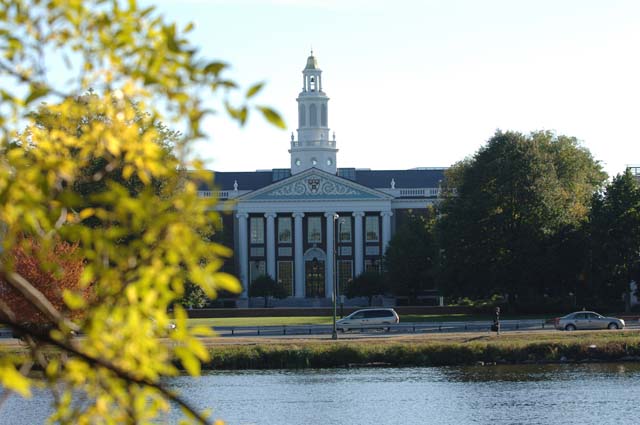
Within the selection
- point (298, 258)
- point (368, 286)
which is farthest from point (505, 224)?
point (298, 258)

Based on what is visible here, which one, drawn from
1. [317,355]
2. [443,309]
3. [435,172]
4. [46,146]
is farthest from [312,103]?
[46,146]

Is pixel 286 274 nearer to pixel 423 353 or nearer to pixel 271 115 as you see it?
pixel 423 353

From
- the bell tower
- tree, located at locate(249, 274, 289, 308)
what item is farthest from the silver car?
the bell tower

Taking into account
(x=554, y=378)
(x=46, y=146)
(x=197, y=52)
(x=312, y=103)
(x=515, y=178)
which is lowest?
(x=554, y=378)

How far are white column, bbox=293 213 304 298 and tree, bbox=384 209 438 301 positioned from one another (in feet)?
50.9

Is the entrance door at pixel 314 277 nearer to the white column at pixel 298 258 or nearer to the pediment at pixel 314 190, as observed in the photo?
the white column at pixel 298 258

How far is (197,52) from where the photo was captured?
5812 mm

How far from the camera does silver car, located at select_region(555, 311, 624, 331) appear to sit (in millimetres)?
56125

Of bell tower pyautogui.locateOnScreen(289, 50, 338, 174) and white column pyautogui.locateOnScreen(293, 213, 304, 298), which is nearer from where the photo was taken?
white column pyautogui.locateOnScreen(293, 213, 304, 298)

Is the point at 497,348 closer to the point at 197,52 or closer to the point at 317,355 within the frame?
the point at 317,355

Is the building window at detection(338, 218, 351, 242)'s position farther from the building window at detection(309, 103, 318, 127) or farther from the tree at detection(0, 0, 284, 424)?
the tree at detection(0, 0, 284, 424)

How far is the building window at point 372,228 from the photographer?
108 m

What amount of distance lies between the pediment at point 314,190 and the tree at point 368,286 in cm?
1286

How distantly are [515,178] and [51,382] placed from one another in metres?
66.2
